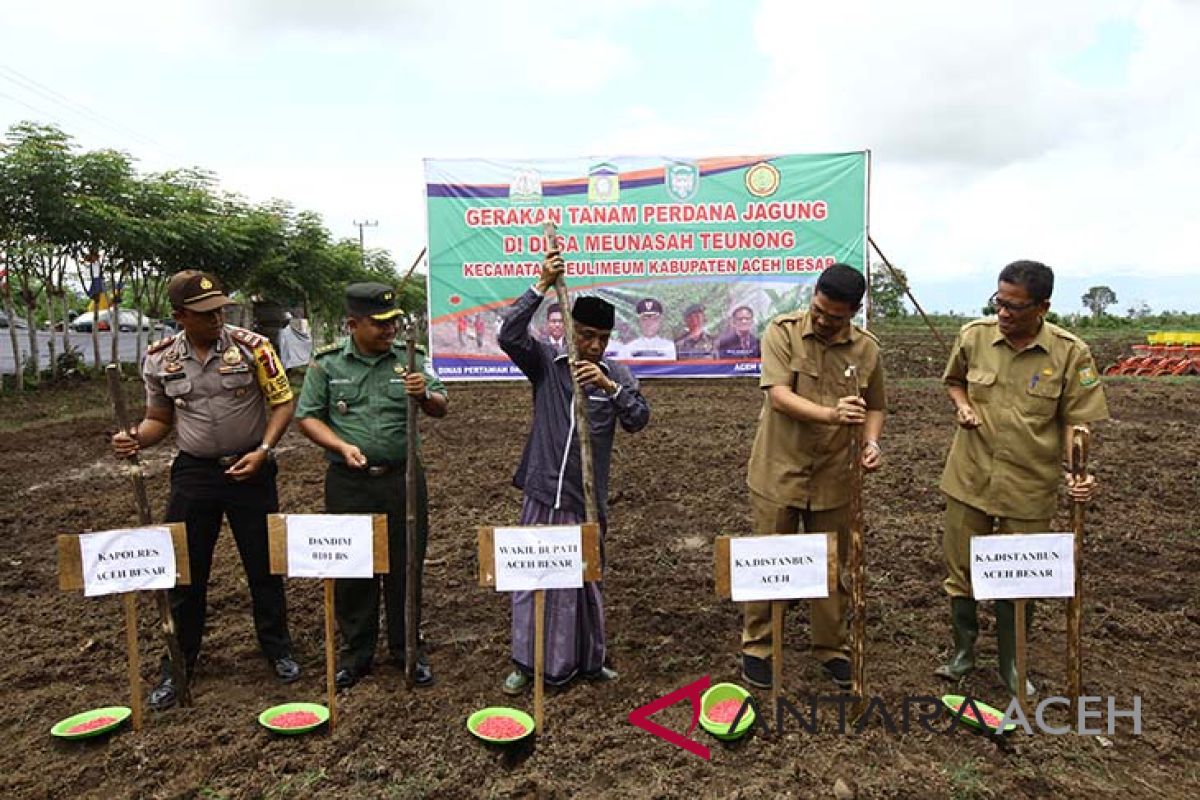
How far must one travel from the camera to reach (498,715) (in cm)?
280

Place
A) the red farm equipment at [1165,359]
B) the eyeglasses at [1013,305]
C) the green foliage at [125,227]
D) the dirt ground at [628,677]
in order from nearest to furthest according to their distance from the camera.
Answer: the dirt ground at [628,677]
the eyeglasses at [1013,305]
the green foliage at [125,227]
the red farm equipment at [1165,359]

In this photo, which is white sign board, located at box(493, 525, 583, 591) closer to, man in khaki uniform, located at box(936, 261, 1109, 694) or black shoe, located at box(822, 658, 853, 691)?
black shoe, located at box(822, 658, 853, 691)

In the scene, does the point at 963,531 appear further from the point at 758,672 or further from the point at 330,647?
the point at 330,647

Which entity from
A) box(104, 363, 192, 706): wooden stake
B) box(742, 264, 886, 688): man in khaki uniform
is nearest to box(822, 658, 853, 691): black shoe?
box(742, 264, 886, 688): man in khaki uniform

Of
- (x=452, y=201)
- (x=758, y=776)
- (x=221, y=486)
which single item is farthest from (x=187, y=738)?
(x=452, y=201)

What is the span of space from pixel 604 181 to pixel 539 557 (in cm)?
1011

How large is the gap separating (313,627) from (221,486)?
1.04 meters

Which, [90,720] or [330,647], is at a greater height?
[330,647]

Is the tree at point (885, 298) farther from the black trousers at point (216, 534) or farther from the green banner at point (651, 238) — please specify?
the black trousers at point (216, 534)

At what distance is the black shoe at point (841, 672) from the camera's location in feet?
10.2

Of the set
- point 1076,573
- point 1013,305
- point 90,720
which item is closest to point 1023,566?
point 1076,573

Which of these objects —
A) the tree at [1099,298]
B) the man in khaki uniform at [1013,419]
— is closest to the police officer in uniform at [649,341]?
the man in khaki uniform at [1013,419]

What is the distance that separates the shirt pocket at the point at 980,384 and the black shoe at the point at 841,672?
115 centimetres

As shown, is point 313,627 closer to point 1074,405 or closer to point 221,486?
point 221,486
